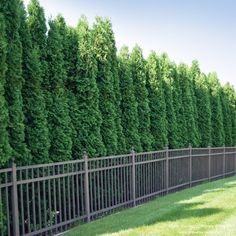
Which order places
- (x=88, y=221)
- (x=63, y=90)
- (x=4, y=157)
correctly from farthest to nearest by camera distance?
(x=63, y=90)
(x=88, y=221)
(x=4, y=157)

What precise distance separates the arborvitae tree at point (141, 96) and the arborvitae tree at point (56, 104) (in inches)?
164

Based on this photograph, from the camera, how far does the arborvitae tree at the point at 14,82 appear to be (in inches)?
260

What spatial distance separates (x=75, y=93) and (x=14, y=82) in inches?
102

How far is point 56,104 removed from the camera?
323 inches

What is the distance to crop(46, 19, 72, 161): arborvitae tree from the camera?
26.5ft

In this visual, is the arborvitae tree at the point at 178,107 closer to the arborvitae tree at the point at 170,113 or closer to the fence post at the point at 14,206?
the arborvitae tree at the point at 170,113

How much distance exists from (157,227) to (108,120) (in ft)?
13.3

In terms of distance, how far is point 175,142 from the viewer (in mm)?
14539

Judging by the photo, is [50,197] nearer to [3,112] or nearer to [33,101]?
[3,112]

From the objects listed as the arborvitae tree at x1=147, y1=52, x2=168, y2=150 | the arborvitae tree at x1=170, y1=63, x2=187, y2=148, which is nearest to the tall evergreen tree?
the arborvitae tree at x1=147, y1=52, x2=168, y2=150

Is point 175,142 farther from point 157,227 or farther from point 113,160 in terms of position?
point 157,227

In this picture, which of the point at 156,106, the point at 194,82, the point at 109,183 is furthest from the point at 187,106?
the point at 109,183

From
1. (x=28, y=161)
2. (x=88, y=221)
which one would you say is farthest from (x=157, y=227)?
(x=28, y=161)

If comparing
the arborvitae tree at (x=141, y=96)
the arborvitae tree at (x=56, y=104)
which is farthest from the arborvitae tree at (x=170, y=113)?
the arborvitae tree at (x=56, y=104)
